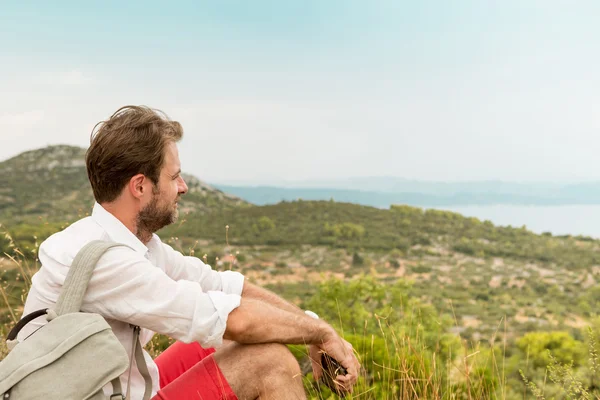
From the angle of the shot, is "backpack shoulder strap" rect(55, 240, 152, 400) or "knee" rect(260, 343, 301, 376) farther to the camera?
"knee" rect(260, 343, 301, 376)

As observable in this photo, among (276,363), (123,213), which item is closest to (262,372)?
(276,363)

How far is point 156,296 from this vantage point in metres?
1.82

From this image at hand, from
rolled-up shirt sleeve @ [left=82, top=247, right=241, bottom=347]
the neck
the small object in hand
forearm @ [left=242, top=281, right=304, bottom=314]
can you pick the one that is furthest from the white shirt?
forearm @ [left=242, top=281, right=304, bottom=314]

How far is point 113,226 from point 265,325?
26.0 inches

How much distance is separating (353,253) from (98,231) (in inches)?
1181

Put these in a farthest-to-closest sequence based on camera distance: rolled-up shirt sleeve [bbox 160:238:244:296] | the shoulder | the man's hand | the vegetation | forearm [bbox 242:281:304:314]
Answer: the vegetation → forearm [bbox 242:281:304:314] → rolled-up shirt sleeve [bbox 160:238:244:296] → the man's hand → the shoulder

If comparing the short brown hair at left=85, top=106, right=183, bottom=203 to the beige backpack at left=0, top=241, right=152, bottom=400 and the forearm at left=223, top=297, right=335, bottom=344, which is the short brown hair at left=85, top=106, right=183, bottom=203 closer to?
the beige backpack at left=0, top=241, right=152, bottom=400

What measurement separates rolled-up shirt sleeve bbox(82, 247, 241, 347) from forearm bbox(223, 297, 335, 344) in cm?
9

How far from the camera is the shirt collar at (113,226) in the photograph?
207 centimetres

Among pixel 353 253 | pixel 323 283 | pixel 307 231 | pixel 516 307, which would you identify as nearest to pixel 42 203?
pixel 307 231

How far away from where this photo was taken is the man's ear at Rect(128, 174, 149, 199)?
2.09 m

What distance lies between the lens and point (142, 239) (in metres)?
2.26

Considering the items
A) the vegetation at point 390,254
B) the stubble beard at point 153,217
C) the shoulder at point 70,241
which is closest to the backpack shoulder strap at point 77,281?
the shoulder at point 70,241

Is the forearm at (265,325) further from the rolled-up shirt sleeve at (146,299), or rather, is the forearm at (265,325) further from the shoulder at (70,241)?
the shoulder at (70,241)
